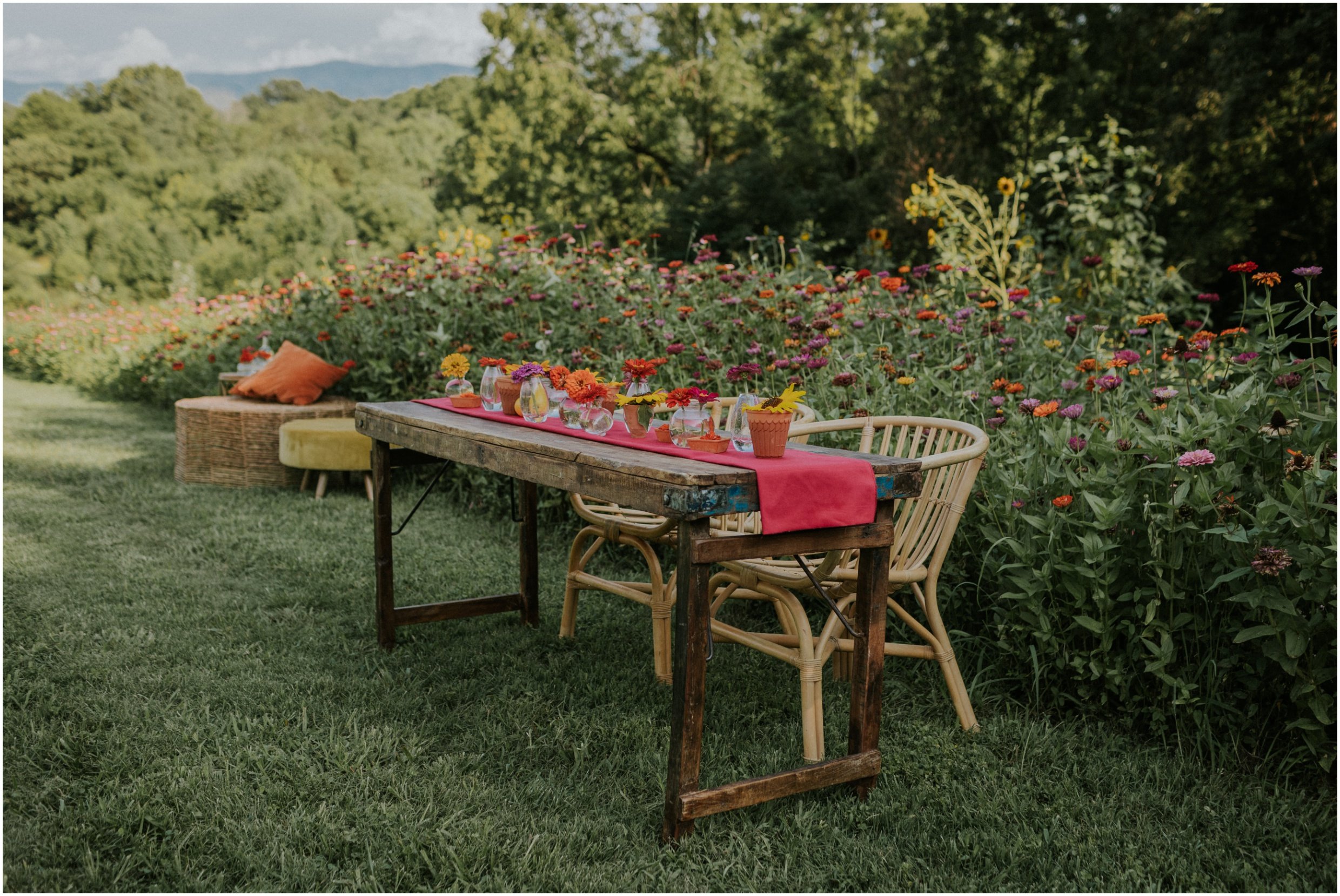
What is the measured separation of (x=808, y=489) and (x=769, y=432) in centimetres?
18

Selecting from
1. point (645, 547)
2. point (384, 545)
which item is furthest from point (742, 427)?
point (384, 545)

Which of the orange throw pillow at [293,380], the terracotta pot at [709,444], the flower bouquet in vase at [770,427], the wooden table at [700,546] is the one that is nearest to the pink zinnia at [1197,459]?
the wooden table at [700,546]

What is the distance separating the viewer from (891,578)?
7.68 ft

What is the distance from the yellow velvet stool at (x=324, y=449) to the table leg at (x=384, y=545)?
2125 mm

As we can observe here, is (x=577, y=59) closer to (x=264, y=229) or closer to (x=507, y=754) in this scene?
(x=264, y=229)

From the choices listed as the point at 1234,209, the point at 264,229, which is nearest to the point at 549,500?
the point at 1234,209

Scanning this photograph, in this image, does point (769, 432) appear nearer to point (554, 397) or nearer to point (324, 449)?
point (554, 397)

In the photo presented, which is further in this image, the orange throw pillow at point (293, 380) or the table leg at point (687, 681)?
the orange throw pillow at point (293, 380)

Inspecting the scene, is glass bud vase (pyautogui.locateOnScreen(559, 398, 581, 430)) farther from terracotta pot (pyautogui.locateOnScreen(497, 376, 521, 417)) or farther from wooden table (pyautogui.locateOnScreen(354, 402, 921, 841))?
terracotta pot (pyautogui.locateOnScreen(497, 376, 521, 417))

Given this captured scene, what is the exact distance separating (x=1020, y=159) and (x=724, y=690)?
11671 mm

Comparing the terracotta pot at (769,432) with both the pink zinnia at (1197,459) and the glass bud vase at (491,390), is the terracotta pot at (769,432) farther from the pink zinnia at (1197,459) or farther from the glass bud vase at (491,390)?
the glass bud vase at (491,390)

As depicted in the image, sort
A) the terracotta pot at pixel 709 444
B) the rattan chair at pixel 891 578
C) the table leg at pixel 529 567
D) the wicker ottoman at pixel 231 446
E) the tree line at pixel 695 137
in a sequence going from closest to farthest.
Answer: the terracotta pot at pixel 709 444 < the rattan chair at pixel 891 578 < the table leg at pixel 529 567 < the wicker ottoman at pixel 231 446 < the tree line at pixel 695 137

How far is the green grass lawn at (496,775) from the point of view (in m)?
1.86

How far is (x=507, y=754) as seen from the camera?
2.35 m
